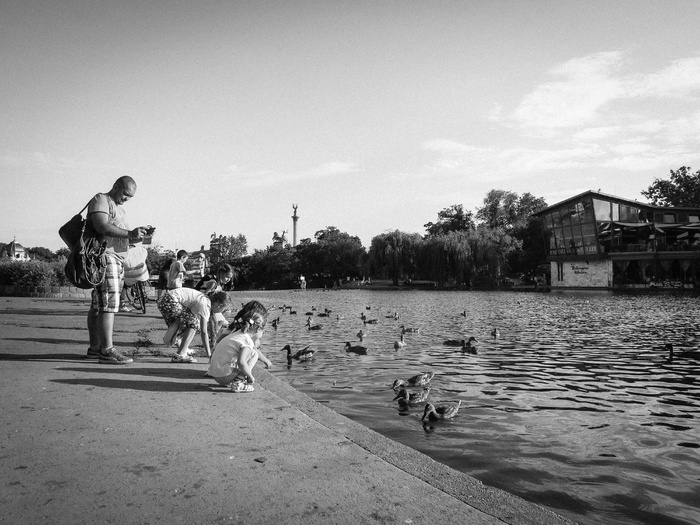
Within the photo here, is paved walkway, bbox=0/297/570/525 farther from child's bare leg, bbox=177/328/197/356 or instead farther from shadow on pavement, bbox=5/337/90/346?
shadow on pavement, bbox=5/337/90/346

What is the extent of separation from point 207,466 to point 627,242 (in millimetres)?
61333

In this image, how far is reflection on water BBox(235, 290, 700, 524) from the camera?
4.29 meters

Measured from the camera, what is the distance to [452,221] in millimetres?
96000

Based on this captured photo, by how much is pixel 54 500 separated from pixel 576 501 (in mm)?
3636

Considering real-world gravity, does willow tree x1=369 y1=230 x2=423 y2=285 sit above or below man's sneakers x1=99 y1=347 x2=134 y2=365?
above

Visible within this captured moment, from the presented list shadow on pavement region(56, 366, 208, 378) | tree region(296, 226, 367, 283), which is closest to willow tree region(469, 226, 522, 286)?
tree region(296, 226, 367, 283)

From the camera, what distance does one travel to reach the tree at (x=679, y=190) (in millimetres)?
69500

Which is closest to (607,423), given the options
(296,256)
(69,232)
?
(69,232)

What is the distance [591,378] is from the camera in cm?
909

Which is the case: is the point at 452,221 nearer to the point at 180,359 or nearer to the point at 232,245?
the point at 232,245

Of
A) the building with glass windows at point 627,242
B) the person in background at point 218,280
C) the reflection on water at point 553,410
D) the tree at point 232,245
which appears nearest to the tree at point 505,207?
the building with glass windows at point 627,242

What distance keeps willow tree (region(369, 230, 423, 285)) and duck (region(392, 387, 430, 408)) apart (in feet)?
177

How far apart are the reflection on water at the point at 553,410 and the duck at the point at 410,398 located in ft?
0.44

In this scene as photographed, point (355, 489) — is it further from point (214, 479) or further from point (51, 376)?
point (51, 376)
